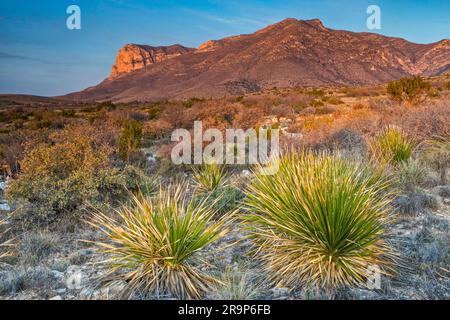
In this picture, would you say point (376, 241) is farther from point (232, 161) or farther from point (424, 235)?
point (232, 161)

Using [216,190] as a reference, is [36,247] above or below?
below

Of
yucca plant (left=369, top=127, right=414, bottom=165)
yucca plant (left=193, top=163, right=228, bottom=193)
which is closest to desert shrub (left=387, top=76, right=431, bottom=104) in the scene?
yucca plant (left=369, top=127, right=414, bottom=165)

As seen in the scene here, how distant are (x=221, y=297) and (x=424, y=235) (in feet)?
8.87

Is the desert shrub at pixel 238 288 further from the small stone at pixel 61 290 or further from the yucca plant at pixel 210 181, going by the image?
the yucca plant at pixel 210 181

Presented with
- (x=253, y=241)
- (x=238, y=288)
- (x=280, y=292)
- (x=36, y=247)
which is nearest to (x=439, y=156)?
(x=253, y=241)

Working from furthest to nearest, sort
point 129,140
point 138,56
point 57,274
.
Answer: point 138,56
point 129,140
point 57,274

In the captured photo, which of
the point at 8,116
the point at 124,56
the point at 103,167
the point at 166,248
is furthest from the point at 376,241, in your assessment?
the point at 124,56

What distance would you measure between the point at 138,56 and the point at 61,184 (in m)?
117

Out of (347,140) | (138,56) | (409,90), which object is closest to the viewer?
(347,140)

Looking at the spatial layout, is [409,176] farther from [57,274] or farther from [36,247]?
[36,247]

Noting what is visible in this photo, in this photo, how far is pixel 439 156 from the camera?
23.8 feet

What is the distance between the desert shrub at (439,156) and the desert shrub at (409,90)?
26.8 ft

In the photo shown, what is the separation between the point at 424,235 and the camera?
4.24 meters

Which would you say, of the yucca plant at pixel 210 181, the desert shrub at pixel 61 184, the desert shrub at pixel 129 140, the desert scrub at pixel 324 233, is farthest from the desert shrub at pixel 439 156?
the desert shrub at pixel 129 140
